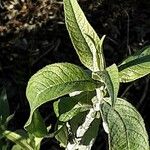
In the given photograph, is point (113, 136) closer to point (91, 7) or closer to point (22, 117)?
point (22, 117)

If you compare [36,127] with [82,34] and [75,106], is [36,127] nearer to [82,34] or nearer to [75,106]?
[75,106]

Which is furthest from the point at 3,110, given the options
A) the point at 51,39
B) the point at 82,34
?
the point at 51,39

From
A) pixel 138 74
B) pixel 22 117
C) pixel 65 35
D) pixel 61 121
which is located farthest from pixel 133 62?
pixel 65 35


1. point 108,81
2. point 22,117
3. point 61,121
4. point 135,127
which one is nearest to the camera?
point 108,81

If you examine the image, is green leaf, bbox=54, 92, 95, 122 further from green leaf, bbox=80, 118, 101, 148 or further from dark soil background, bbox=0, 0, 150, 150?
dark soil background, bbox=0, 0, 150, 150

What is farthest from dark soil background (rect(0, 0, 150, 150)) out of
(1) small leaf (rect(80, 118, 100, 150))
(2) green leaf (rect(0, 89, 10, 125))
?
(1) small leaf (rect(80, 118, 100, 150))

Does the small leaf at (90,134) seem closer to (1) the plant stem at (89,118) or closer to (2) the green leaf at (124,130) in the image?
(1) the plant stem at (89,118)

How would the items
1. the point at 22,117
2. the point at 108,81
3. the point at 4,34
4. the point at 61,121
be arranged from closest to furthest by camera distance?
the point at 108,81 < the point at 61,121 < the point at 22,117 < the point at 4,34
